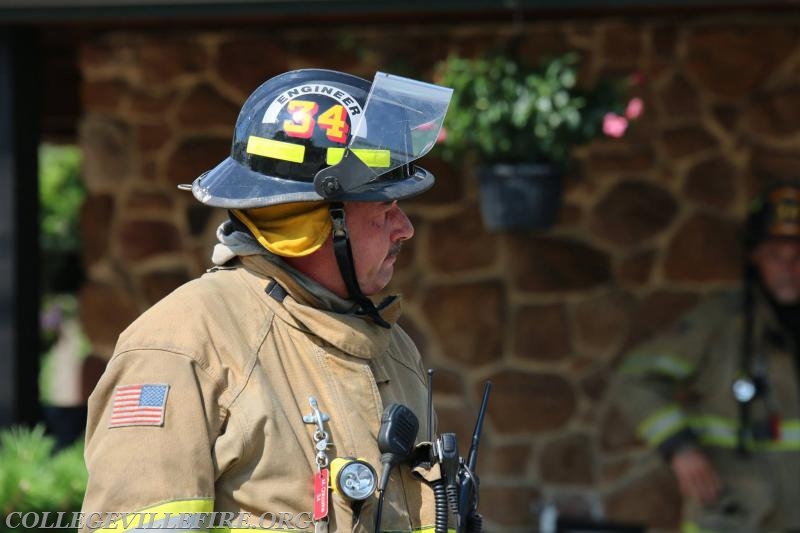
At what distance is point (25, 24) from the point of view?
16.4 ft

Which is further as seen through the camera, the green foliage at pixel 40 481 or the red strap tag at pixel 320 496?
the green foliage at pixel 40 481

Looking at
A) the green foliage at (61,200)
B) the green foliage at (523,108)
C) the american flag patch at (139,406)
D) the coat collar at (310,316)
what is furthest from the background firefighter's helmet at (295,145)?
the green foliage at (61,200)

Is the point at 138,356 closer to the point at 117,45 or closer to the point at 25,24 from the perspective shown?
the point at 25,24

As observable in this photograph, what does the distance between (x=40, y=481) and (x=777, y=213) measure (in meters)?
2.95

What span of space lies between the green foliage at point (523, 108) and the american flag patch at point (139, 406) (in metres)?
2.79

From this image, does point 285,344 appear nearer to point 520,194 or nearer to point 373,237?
point 373,237

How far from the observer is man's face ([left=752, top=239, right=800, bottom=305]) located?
4.84 m

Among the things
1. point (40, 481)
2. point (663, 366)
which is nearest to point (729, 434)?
point (663, 366)

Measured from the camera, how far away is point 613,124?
472cm

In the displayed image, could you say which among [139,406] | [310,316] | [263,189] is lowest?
[139,406]

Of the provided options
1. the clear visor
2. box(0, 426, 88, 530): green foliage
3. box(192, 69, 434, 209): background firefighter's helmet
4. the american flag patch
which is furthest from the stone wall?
the american flag patch

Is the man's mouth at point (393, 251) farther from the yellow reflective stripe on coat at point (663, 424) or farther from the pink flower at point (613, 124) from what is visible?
the yellow reflective stripe on coat at point (663, 424)

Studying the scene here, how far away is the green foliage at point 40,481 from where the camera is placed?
11.6 ft

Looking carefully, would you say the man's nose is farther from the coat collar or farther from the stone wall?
the stone wall
